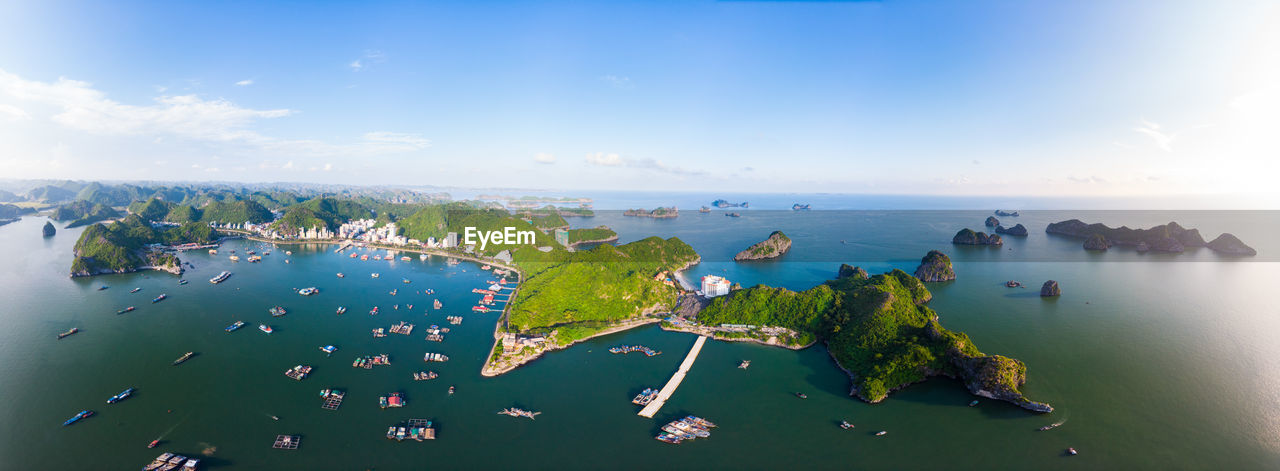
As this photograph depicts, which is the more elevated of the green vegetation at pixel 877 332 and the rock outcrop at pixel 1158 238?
the rock outcrop at pixel 1158 238

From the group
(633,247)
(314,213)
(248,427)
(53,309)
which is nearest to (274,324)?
(248,427)

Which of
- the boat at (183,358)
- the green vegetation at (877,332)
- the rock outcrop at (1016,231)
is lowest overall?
the boat at (183,358)

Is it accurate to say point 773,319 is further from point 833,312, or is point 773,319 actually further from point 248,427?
point 248,427

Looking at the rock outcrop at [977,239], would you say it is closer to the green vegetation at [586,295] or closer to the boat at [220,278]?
the green vegetation at [586,295]

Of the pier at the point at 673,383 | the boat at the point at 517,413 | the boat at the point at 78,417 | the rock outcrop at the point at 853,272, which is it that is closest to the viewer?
the boat at the point at 78,417

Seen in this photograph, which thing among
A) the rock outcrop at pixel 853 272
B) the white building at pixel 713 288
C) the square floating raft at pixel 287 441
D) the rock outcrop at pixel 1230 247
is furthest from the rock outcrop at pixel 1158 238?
the square floating raft at pixel 287 441

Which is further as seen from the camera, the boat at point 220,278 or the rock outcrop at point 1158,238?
the rock outcrop at point 1158,238

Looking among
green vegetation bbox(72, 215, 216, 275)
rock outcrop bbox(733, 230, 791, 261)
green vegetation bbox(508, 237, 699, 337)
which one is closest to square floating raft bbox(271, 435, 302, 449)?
green vegetation bbox(508, 237, 699, 337)
